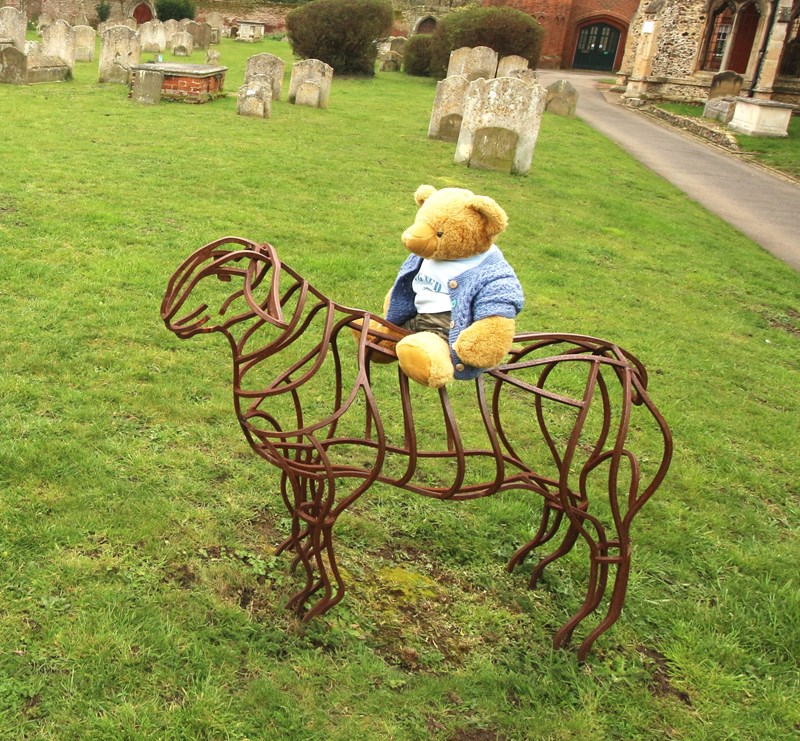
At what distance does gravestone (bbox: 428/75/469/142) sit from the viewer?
14.4m

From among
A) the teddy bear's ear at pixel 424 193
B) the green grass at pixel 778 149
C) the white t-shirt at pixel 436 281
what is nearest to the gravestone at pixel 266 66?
the green grass at pixel 778 149

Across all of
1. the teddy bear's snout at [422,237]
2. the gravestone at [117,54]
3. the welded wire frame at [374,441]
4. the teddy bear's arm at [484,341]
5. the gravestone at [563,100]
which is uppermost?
the gravestone at [563,100]

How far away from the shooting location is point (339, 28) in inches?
918

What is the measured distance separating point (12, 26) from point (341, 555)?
19637mm

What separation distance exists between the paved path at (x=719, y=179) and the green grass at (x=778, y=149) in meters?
0.66

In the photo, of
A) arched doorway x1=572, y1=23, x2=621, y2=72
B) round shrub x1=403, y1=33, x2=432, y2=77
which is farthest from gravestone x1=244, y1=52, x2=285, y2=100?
arched doorway x1=572, y1=23, x2=621, y2=72

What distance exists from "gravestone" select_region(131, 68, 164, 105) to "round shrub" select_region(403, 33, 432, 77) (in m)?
16.2

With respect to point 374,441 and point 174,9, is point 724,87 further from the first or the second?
point 374,441

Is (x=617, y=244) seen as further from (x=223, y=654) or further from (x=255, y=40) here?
(x=255, y=40)

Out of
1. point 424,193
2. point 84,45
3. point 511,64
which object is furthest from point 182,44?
point 424,193

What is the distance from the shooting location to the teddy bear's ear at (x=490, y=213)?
2.63 metres

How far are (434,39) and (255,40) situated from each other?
11607 mm

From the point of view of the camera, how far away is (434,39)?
27.6m

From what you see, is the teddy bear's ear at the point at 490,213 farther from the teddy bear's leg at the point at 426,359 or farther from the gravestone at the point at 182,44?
the gravestone at the point at 182,44
